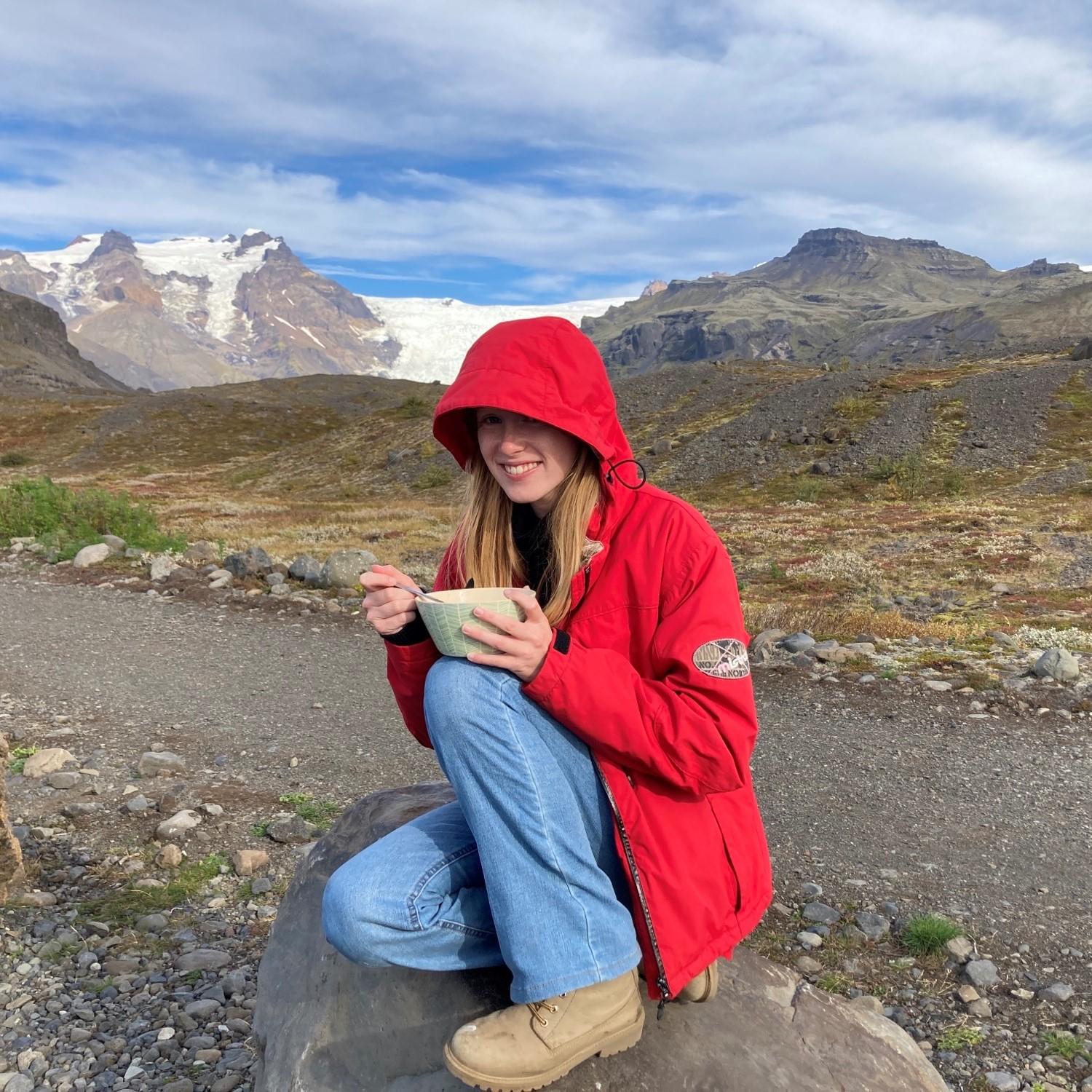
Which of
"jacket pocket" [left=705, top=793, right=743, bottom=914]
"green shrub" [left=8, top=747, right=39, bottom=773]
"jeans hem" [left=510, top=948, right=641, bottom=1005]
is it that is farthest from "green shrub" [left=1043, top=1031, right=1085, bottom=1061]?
"green shrub" [left=8, top=747, right=39, bottom=773]

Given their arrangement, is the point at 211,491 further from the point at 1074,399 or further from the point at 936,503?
the point at 1074,399

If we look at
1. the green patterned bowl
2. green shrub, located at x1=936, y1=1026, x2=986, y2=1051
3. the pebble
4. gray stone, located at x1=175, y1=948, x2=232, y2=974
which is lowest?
gray stone, located at x1=175, y1=948, x2=232, y2=974

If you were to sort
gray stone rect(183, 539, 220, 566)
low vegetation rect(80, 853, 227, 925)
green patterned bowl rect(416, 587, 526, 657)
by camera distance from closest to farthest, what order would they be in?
green patterned bowl rect(416, 587, 526, 657)
low vegetation rect(80, 853, 227, 925)
gray stone rect(183, 539, 220, 566)

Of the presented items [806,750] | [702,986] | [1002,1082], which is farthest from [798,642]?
[702,986]

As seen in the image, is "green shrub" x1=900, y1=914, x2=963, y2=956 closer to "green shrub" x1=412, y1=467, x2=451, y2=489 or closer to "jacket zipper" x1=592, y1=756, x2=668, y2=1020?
"jacket zipper" x1=592, y1=756, x2=668, y2=1020

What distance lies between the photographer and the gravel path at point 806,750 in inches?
224

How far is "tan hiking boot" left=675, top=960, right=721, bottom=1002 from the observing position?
3.01 meters

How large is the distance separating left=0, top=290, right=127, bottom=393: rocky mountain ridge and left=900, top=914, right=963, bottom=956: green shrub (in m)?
160

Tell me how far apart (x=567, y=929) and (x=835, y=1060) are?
1202mm

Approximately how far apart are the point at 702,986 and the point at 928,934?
2606 mm

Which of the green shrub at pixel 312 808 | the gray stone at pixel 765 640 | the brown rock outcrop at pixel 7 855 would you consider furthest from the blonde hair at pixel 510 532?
the gray stone at pixel 765 640

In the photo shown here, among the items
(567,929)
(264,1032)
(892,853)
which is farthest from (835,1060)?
(892,853)

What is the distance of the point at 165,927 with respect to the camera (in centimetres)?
501

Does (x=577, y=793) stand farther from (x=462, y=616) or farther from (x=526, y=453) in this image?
(x=526, y=453)
